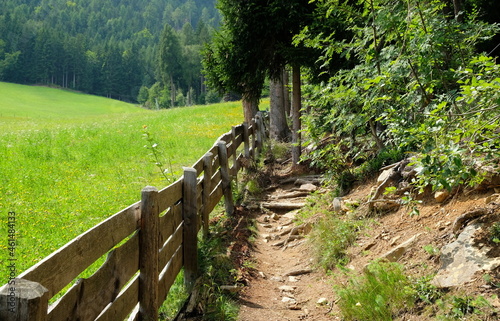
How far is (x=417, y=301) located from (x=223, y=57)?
27.8 feet

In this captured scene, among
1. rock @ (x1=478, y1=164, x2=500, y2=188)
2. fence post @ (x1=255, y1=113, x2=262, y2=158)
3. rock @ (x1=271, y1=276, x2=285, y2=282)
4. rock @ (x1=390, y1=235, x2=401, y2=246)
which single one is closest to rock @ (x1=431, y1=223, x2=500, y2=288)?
rock @ (x1=478, y1=164, x2=500, y2=188)

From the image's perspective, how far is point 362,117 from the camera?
22.7 feet

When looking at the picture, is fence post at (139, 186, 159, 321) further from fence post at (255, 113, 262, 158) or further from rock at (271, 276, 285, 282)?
fence post at (255, 113, 262, 158)

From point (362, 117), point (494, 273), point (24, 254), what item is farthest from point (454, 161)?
point (24, 254)

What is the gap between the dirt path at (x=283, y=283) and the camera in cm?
462

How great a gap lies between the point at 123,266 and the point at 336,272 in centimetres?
298

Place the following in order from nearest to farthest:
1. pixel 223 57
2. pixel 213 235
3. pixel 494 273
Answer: pixel 494 273
pixel 213 235
pixel 223 57

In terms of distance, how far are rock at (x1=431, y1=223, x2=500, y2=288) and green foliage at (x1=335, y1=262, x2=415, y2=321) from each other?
308 mm

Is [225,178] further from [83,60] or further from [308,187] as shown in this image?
[83,60]

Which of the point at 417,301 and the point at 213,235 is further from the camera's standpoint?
the point at 213,235

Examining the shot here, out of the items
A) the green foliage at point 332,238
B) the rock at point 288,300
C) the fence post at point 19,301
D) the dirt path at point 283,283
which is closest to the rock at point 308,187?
the dirt path at point 283,283

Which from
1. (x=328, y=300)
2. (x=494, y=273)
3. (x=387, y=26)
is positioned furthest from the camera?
(x=387, y=26)

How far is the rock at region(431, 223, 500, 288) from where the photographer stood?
3.77 meters

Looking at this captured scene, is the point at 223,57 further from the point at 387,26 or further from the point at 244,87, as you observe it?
the point at 387,26
